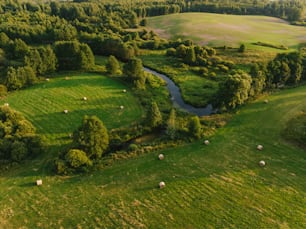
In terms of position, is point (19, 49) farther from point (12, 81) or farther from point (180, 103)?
point (180, 103)

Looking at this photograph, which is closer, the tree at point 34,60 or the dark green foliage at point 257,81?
the dark green foliage at point 257,81

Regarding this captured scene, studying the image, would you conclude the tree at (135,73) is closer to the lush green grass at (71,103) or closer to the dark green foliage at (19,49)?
the lush green grass at (71,103)

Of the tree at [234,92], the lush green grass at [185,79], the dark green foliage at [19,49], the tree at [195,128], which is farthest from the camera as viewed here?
the dark green foliage at [19,49]

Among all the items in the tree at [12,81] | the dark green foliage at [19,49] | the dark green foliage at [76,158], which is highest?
the dark green foliage at [19,49]

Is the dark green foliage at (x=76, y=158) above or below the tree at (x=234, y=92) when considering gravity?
below

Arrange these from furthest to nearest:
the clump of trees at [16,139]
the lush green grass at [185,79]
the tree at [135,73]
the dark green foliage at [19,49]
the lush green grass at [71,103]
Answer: the dark green foliage at [19,49] → the tree at [135,73] → the lush green grass at [185,79] → the lush green grass at [71,103] → the clump of trees at [16,139]

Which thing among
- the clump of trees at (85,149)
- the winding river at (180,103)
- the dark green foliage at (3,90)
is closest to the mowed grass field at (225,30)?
the winding river at (180,103)

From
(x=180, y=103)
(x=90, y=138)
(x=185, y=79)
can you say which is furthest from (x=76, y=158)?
(x=185, y=79)
